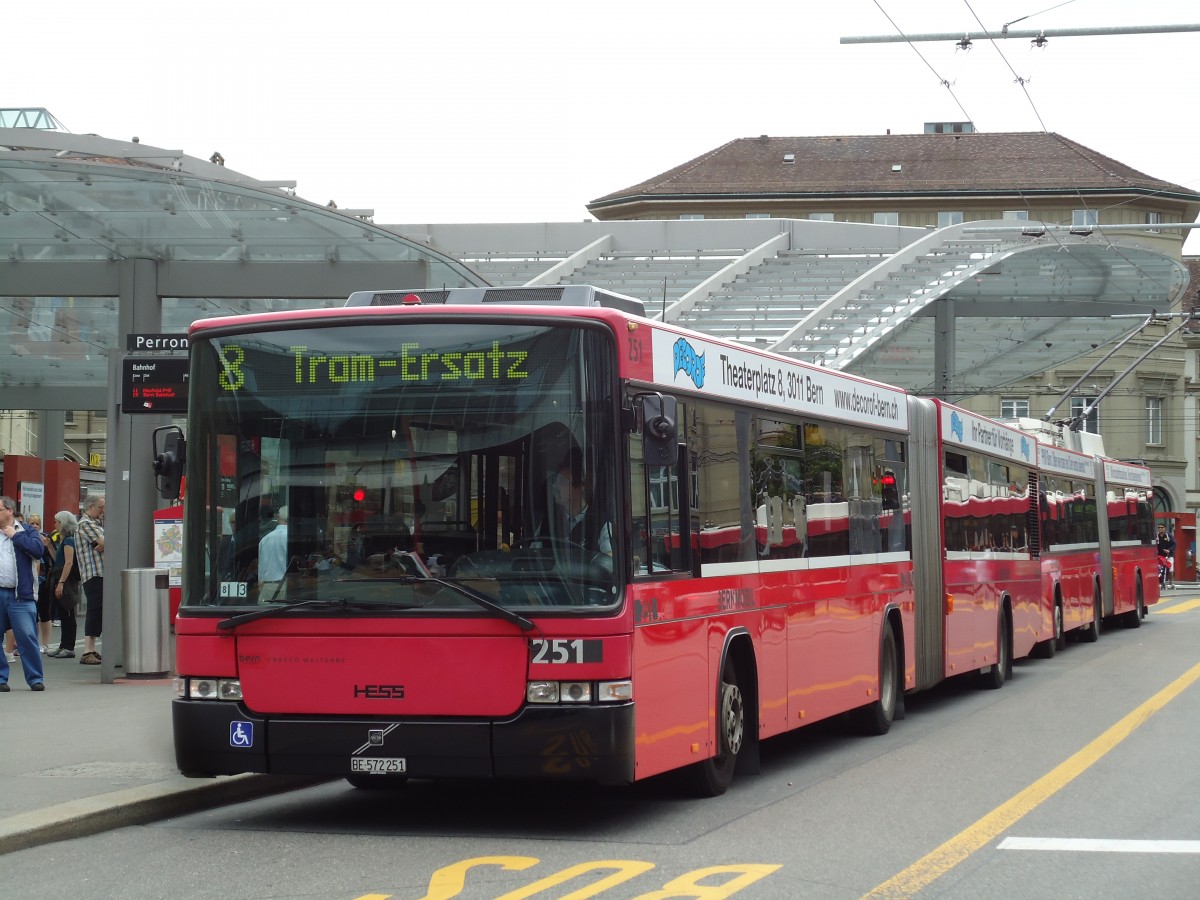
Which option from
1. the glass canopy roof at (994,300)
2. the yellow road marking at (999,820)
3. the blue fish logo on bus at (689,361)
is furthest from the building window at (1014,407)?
the blue fish logo on bus at (689,361)

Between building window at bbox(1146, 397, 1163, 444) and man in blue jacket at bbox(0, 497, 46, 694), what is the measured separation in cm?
6698

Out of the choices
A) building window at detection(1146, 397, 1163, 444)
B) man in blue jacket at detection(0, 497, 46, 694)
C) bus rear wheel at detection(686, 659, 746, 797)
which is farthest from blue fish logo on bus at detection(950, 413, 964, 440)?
building window at detection(1146, 397, 1163, 444)

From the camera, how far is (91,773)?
10.6m

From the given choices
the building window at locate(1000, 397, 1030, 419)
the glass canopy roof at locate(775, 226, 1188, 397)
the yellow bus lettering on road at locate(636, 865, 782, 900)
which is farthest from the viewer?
the building window at locate(1000, 397, 1030, 419)

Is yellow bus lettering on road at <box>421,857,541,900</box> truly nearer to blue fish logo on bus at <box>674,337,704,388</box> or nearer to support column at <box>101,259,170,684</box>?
blue fish logo on bus at <box>674,337,704,388</box>

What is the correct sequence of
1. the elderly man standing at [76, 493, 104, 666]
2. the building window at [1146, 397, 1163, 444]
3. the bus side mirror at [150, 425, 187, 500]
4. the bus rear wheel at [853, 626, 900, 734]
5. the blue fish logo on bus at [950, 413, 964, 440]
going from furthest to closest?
the building window at [1146, 397, 1163, 444] → the elderly man standing at [76, 493, 104, 666] → the blue fish logo on bus at [950, 413, 964, 440] → the bus rear wheel at [853, 626, 900, 734] → the bus side mirror at [150, 425, 187, 500]

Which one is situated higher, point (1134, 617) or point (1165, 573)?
point (1165, 573)

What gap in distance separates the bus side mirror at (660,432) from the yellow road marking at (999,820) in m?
2.27

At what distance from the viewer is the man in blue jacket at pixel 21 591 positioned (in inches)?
637

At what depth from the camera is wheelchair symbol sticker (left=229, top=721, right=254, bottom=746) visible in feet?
29.9

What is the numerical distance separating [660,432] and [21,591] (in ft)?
31.1

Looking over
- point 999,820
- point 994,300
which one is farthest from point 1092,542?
point 999,820

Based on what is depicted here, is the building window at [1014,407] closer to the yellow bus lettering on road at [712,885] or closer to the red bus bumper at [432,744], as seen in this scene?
the red bus bumper at [432,744]

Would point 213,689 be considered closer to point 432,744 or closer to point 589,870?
point 432,744
